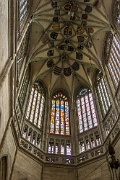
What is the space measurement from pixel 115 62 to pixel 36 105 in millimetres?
8430

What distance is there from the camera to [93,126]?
18453 mm

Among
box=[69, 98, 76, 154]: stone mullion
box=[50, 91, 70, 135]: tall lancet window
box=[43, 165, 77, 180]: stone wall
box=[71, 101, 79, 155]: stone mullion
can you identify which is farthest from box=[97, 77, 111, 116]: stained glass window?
box=[43, 165, 77, 180]: stone wall

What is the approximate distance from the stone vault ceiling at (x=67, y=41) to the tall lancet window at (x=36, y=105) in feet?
3.99

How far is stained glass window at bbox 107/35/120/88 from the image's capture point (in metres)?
16.7

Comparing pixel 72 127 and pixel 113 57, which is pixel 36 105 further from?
pixel 113 57

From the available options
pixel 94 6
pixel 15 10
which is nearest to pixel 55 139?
pixel 15 10

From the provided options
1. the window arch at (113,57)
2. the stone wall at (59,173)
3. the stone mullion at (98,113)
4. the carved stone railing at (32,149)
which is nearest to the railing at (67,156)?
the carved stone railing at (32,149)

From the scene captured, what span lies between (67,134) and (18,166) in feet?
20.6

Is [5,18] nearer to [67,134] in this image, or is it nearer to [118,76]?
[118,76]

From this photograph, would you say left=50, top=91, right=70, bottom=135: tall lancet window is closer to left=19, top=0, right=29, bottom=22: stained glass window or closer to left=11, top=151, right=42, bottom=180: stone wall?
left=11, top=151, right=42, bottom=180: stone wall

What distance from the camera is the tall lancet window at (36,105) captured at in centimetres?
1880

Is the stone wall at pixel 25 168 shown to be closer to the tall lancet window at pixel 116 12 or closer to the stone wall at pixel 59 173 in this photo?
the stone wall at pixel 59 173

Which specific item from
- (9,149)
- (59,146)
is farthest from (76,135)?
(9,149)

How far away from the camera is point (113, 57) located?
1811 cm
